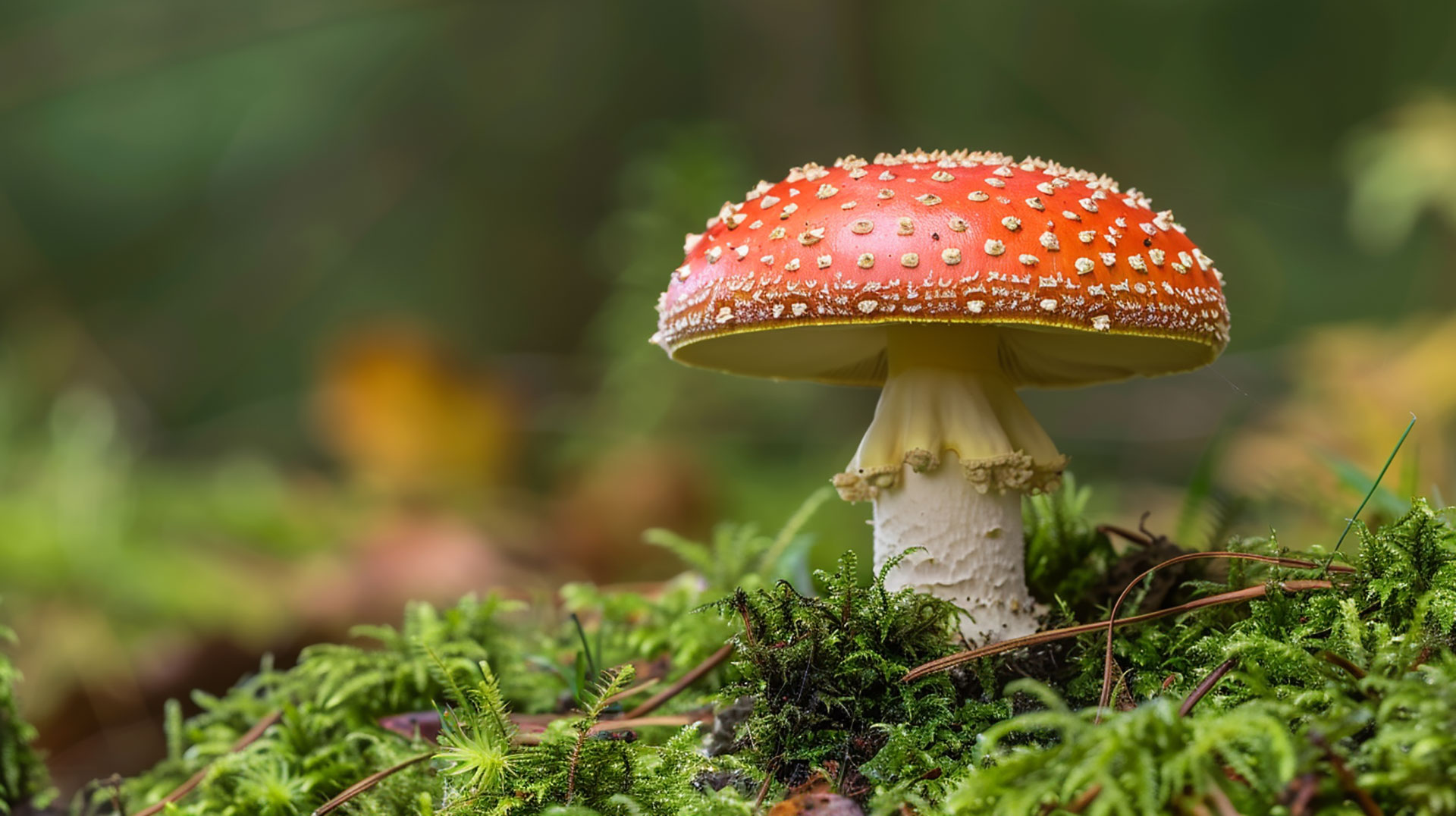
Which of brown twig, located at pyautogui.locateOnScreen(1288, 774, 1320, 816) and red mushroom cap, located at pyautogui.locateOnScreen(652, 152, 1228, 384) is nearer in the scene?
brown twig, located at pyautogui.locateOnScreen(1288, 774, 1320, 816)

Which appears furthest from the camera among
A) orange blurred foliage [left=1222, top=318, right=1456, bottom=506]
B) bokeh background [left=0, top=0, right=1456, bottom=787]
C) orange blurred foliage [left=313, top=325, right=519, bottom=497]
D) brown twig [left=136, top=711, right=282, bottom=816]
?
orange blurred foliage [left=313, top=325, right=519, bottom=497]

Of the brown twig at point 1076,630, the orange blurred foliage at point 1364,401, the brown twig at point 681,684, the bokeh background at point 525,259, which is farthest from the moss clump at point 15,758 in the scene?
the orange blurred foliage at point 1364,401

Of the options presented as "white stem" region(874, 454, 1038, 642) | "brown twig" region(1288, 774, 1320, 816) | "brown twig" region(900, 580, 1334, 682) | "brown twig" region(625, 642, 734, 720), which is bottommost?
"brown twig" region(1288, 774, 1320, 816)

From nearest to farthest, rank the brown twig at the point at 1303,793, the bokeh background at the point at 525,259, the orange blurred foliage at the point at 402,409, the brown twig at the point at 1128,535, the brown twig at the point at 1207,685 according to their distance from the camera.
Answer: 1. the brown twig at the point at 1303,793
2. the brown twig at the point at 1207,685
3. the brown twig at the point at 1128,535
4. the bokeh background at the point at 525,259
5. the orange blurred foliage at the point at 402,409

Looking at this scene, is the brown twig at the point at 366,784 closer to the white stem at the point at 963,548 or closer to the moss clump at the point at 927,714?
the moss clump at the point at 927,714

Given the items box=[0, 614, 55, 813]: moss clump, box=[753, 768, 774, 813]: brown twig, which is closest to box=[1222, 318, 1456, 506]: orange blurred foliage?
box=[753, 768, 774, 813]: brown twig

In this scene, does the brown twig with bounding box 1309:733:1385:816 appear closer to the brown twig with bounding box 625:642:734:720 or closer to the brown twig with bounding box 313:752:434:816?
the brown twig with bounding box 625:642:734:720

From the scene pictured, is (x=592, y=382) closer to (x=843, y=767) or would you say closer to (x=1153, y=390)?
(x=1153, y=390)
